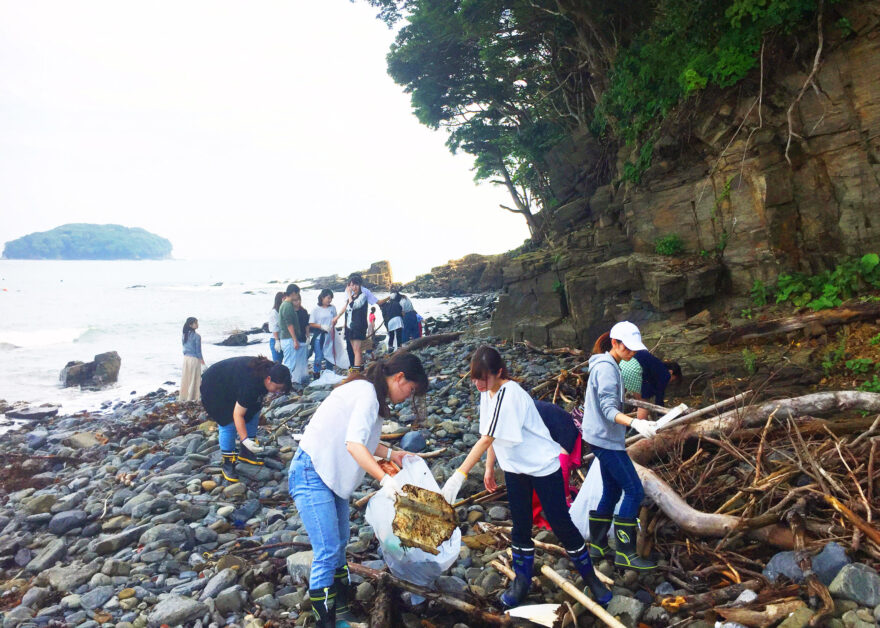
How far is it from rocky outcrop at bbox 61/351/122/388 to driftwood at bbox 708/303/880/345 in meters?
18.3

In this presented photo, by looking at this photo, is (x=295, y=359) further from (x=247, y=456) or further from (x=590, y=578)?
(x=590, y=578)

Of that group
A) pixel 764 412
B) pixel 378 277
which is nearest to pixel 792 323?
pixel 764 412

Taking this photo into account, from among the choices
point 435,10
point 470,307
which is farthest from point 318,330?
point 470,307

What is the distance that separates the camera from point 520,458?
3344 mm

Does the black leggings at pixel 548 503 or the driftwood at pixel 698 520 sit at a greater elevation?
the black leggings at pixel 548 503

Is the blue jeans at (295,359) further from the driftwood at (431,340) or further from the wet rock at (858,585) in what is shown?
the wet rock at (858,585)

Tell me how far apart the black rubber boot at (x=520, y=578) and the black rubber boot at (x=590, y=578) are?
29cm

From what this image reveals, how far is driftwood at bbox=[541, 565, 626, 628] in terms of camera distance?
9.69ft

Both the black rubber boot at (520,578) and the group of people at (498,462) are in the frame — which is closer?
the group of people at (498,462)

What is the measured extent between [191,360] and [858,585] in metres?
10.7

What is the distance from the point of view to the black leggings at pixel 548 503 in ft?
10.9

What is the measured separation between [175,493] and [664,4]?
36.3 feet

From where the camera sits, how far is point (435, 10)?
16.2 m

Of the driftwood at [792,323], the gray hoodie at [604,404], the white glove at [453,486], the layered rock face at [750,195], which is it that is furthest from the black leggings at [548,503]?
the layered rock face at [750,195]
